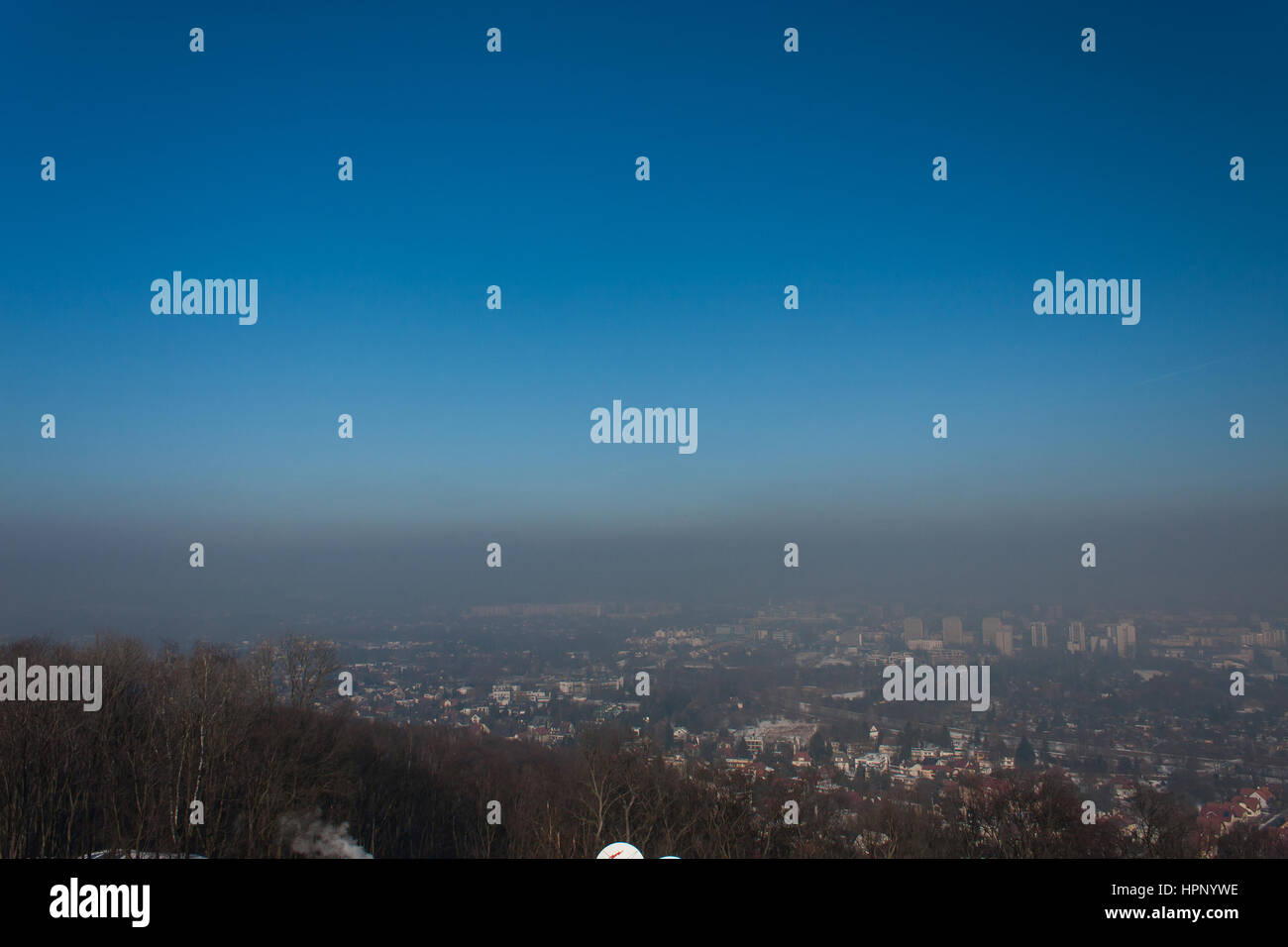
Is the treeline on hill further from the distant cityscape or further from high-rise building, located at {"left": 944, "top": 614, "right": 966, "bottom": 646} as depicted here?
high-rise building, located at {"left": 944, "top": 614, "right": 966, "bottom": 646}

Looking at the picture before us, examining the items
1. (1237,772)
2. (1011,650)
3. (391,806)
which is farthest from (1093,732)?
(391,806)

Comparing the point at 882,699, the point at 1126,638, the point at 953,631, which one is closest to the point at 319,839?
the point at 882,699

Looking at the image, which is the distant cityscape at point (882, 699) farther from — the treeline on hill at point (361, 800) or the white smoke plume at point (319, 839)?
the white smoke plume at point (319, 839)

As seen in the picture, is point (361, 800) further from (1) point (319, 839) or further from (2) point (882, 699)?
(2) point (882, 699)

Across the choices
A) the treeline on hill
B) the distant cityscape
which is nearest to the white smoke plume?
the treeline on hill
